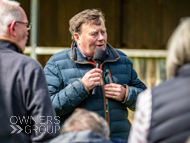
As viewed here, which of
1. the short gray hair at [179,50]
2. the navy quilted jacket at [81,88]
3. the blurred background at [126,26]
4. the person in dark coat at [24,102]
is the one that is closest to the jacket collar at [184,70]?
the short gray hair at [179,50]

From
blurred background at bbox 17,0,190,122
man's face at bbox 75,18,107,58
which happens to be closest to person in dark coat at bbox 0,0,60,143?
man's face at bbox 75,18,107,58

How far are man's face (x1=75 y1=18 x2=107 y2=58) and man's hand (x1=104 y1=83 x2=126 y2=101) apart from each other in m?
0.35

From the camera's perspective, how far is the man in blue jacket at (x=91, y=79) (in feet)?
10.0

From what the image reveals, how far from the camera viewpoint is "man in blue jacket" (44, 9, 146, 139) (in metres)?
3.05

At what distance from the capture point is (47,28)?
18.6 feet

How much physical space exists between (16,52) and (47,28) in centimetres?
331

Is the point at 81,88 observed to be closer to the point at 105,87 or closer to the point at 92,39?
the point at 105,87

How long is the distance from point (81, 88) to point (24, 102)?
2.59ft

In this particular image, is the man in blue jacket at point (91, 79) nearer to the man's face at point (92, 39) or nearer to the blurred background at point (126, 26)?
the man's face at point (92, 39)

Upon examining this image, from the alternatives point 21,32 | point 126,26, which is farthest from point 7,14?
point 126,26

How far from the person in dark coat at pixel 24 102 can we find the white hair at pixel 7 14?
0.10 m

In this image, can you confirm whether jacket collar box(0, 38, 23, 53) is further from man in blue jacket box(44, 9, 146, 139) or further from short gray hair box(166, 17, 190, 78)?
short gray hair box(166, 17, 190, 78)

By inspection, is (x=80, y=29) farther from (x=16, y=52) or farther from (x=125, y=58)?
(x=16, y=52)

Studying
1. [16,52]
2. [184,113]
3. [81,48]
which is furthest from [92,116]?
[81,48]
